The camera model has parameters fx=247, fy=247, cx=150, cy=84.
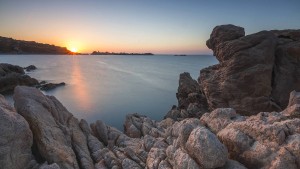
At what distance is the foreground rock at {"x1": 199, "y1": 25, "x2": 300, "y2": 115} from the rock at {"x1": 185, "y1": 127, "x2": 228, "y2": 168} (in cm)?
2012

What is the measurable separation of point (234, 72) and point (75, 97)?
5442cm

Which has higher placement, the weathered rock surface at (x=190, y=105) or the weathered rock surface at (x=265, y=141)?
the weathered rock surface at (x=265, y=141)

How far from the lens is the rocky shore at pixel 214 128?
42.3ft

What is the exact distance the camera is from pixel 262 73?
30609 mm

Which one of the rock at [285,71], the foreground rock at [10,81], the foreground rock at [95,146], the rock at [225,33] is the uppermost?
the rock at [225,33]

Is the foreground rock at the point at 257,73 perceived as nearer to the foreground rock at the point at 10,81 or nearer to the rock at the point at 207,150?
the rock at the point at 207,150

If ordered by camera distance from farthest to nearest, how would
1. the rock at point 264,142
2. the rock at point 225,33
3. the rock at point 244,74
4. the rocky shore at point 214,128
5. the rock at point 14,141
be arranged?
the rock at point 225,33 → the rock at point 244,74 → the rock at point 14,141 → the rocky shore at point 214,128 → the rock at point 264,142

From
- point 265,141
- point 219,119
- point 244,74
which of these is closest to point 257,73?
point 244,74

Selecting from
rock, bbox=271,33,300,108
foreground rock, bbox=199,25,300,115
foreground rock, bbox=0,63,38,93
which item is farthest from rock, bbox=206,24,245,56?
foreground rock, bbox=0,63,38,93

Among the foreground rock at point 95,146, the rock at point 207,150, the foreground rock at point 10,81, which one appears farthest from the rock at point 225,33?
the foreground rock at point 10,81

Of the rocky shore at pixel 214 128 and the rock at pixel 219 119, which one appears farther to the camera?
the rock at pixel 219 119

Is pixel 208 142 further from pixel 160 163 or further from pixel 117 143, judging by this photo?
pixel 117 143

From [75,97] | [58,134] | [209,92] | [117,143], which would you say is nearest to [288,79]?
[209,92]

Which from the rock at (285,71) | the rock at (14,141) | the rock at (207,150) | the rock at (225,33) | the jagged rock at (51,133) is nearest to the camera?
the rock at (207,150)
